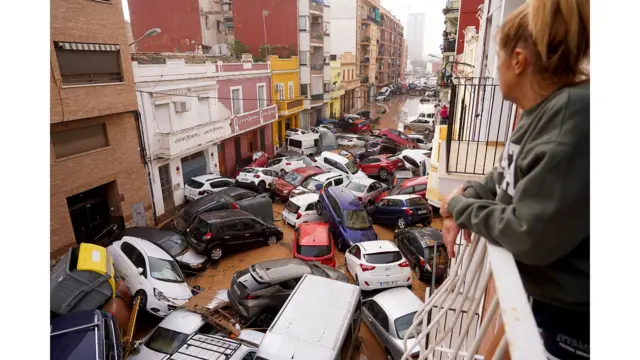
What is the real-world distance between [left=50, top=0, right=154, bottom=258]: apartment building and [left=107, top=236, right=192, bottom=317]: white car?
10.6 ft

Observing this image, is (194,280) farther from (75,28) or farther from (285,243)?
(75,28)

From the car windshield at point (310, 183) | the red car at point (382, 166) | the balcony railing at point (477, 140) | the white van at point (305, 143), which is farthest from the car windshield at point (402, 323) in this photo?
the white van at point (305, 143)

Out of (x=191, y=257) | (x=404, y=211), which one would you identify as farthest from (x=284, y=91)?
(x=191, y=257)

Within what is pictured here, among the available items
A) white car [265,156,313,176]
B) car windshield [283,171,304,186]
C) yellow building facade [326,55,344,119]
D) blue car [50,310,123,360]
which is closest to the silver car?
blue car [50,310,123,360]

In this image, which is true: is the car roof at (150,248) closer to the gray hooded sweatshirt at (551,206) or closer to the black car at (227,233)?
the black car at (227,233)

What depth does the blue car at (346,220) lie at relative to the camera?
11.7 meters

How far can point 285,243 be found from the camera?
12688mm

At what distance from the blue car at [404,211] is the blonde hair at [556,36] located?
12237mm

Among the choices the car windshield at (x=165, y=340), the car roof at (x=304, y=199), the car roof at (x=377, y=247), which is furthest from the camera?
the car roof at (x=304, y=199)

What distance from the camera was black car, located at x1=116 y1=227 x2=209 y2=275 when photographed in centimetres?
1030

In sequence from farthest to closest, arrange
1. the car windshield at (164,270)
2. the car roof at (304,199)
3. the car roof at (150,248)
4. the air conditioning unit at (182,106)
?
1. the air conditioning unit at (182,106)
2. the car roof at (304,199)
3. the car roof at (150,248)
4. the car windshield at (164,270)

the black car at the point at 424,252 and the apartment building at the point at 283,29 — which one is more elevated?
the apartment building at the point at 283,29

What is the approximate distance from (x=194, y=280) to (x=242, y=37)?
830 inches

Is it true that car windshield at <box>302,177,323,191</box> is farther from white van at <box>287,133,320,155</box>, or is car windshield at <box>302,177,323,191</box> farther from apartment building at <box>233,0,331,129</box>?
apartment building at <box>233,0,331,129</box>
